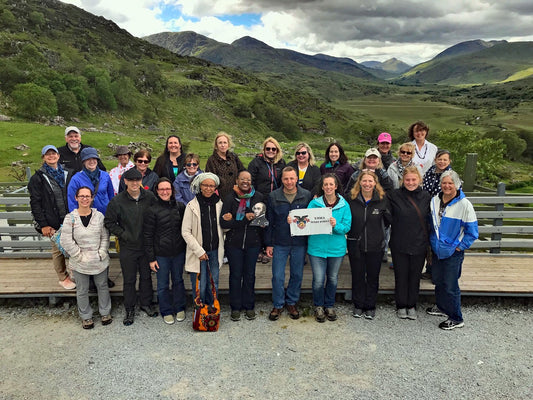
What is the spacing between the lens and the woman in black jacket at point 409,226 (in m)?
5.89

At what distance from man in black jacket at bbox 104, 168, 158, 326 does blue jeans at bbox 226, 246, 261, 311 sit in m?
1.55

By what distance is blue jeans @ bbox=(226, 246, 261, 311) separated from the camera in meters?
6.04

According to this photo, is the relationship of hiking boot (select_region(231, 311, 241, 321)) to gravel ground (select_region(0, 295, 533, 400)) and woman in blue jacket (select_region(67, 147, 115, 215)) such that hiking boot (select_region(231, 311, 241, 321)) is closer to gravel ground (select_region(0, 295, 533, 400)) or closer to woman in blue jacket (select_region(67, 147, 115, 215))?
gravel ground (select_region(0, 295, 533, 400))

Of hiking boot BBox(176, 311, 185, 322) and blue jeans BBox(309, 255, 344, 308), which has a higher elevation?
blue jeans BBox(309, 255, 344, 308)

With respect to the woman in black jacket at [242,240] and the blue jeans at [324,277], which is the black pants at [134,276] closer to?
the woman in black jacket at [242,240]

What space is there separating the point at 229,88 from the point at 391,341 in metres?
98.9

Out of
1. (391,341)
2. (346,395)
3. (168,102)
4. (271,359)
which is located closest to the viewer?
(346,395)

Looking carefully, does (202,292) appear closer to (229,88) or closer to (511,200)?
(511,200)

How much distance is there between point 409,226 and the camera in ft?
19.5

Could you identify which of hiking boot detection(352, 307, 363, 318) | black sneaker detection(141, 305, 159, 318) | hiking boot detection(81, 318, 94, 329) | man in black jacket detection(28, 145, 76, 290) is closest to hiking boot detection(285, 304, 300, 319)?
hiking boot detection(352, 307, 363, 318)

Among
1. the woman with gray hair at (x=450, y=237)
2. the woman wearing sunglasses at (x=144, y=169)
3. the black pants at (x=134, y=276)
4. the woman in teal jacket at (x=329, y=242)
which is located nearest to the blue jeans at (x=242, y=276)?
the woman in teal jacket at (x=329, y=242)

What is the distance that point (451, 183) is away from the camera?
18.4 ft

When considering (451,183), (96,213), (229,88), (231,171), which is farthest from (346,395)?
(229,88)

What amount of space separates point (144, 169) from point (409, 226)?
497cm
